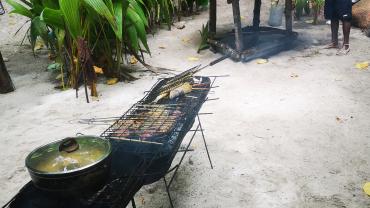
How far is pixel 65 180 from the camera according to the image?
1.79 m

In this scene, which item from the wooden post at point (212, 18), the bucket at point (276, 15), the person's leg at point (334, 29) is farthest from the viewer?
the bucket at point (276, 15)

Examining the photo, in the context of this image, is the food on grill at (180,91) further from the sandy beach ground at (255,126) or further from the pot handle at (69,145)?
the pot handle at (69,145)

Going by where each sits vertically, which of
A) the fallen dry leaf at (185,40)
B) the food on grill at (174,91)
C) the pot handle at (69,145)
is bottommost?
the pot handle at (69,145)

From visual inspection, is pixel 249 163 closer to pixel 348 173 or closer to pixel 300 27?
pixel 348 173

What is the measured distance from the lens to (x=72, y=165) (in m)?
1.91

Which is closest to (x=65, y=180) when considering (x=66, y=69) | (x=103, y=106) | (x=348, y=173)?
(x=348, y=173)

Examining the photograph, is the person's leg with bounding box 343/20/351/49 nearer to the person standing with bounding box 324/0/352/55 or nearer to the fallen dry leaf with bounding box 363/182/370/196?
the person standing with bounding box 324/0/352/55

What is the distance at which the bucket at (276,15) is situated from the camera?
8.57 m

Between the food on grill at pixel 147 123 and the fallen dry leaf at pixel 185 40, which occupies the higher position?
the fallen dry leaf at pixel 185 40

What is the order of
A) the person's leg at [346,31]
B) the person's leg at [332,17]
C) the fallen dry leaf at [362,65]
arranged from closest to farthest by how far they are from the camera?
the fallen dry leaf at [362,65] → the person's leg at [346,31] → the person's leg at [332,17]

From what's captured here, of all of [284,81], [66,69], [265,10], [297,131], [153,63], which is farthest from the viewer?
[265,10]

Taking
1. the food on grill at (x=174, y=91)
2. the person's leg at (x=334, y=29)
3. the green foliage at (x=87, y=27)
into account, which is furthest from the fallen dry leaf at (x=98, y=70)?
the person's leg at (x=334, y=29)

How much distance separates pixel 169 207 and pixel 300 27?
6.91 metres

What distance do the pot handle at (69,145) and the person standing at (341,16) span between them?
5.88 m
